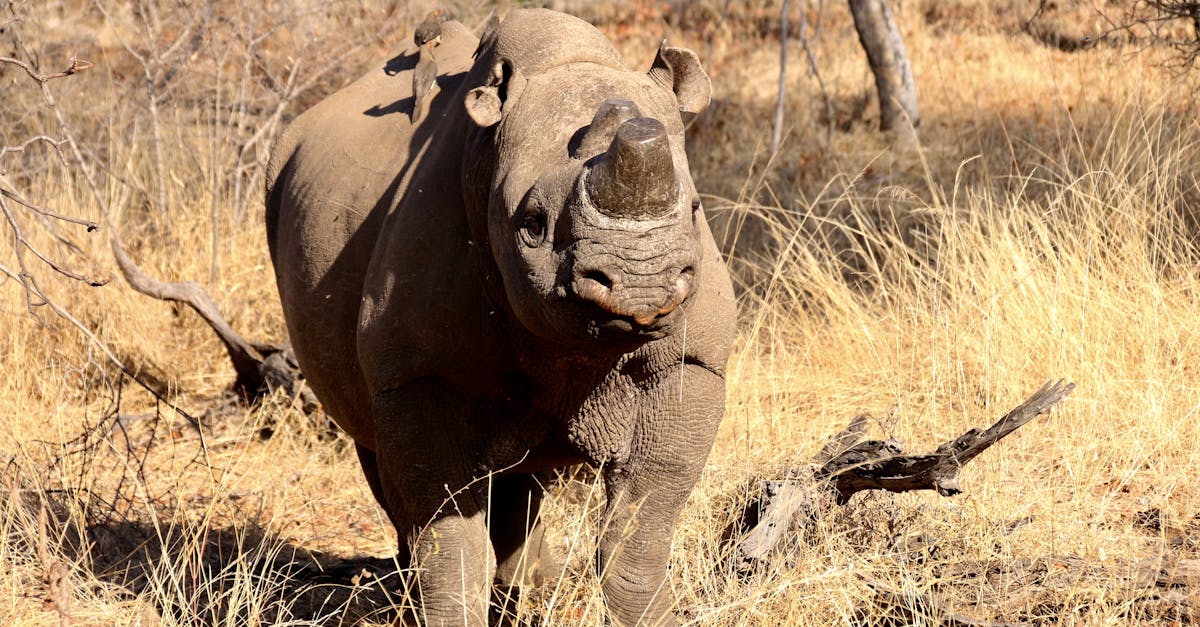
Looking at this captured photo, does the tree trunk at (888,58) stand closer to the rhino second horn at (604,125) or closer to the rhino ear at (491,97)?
the rhino ear at (491,97)

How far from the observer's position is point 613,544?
11.4 feet

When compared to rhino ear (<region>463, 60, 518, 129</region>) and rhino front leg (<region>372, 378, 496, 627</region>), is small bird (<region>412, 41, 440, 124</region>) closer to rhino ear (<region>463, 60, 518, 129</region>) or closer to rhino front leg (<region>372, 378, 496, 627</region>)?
rhino ear (<region>463, 60, 518, 129</region>)

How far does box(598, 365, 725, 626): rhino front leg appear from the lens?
334cm

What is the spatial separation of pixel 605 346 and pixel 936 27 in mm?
12110

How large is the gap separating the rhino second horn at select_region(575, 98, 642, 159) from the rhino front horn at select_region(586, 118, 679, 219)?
0.16 metres

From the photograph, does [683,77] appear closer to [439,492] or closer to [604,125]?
[604,125]

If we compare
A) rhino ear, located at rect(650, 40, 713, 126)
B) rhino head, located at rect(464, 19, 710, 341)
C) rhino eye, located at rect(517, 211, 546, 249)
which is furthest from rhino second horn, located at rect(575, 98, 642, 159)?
rhino ear, located at rect(650, 40, 713, 126)

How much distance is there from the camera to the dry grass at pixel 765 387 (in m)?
4.14

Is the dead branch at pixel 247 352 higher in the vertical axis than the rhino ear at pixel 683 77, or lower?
lower

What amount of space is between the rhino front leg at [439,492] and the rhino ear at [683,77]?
0.92 metres

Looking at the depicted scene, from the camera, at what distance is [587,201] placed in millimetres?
2580

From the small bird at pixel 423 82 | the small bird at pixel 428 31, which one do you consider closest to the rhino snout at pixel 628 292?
the small bird at pixel 423 82

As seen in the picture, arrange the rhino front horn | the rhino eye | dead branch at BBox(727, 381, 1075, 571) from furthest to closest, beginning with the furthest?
1. dead branch at BBox(727, 381, 1075, 571)
2. the rhino eye
3. the rhino front horn

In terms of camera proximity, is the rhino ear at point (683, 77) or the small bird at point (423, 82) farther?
the small bird at point (423, 82)
